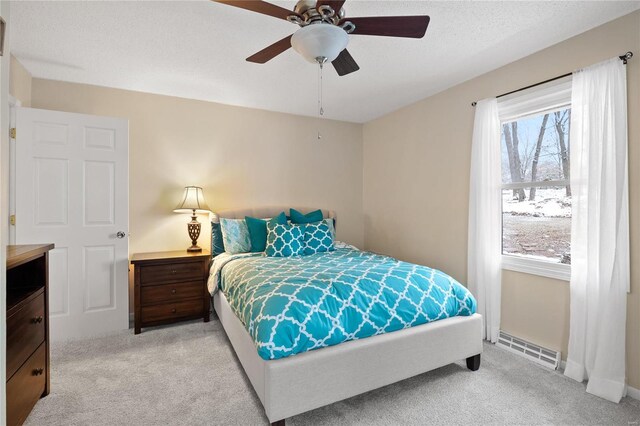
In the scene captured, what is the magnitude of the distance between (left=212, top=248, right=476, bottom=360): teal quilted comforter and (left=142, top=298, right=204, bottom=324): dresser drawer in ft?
2.71

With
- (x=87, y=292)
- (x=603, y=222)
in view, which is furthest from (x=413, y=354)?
(x=87, y=292)

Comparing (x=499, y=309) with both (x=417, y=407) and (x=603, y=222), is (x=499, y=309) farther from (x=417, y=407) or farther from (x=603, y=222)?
(x=417, y=407)

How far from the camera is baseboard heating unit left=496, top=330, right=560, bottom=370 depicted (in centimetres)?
234

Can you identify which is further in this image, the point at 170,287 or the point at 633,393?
the point at 170,287

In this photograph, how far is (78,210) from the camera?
290cm

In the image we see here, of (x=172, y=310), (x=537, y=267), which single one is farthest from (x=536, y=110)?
(x=172, y=310)

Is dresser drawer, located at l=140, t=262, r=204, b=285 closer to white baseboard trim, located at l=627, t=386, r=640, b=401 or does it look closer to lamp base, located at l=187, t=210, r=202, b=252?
lamp base, located at l=187, t=210, r=202, b=252

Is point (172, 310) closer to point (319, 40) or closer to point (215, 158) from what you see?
point (215, 158)

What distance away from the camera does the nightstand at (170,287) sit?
2949 millimetres

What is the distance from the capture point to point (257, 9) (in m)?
1.56

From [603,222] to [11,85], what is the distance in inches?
181

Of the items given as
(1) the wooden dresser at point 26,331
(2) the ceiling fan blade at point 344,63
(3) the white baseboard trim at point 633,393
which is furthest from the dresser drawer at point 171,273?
(3) the white baseboard trim at point 633,393

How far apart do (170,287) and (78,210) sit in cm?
110

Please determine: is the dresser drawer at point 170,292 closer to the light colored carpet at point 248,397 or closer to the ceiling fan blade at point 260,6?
the light colored carpet at point 248,397
